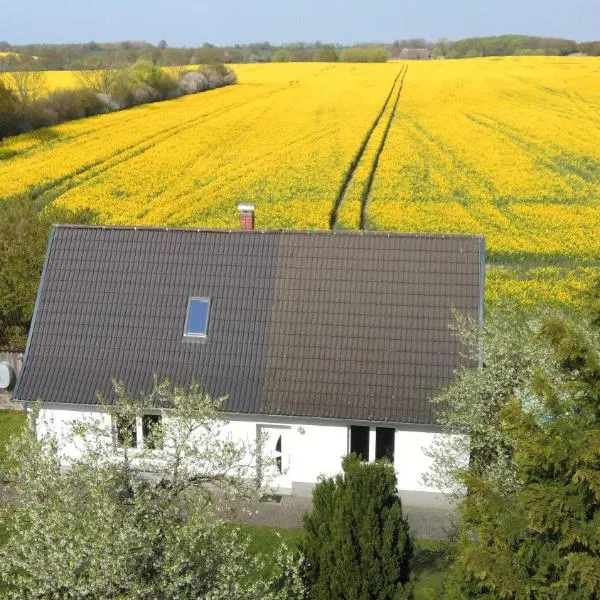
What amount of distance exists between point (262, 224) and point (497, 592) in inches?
1301

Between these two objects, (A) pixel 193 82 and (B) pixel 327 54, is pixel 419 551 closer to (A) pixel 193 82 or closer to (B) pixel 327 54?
(A) pixel 193 82

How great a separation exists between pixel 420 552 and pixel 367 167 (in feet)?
124

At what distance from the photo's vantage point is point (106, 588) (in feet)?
28.9

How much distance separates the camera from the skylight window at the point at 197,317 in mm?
18906

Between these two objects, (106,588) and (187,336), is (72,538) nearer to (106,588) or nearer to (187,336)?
(106,588)

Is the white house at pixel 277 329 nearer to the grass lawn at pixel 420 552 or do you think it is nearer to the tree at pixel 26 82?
the grass lawn at pixel 420 552

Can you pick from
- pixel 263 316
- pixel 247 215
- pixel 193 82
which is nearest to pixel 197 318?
pixel 263 316

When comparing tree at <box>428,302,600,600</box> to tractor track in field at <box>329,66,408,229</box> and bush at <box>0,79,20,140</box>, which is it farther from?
bush at <box>0,79,20,140</box>

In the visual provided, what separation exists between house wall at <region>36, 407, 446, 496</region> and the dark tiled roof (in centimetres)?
47

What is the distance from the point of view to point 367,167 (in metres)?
51.5

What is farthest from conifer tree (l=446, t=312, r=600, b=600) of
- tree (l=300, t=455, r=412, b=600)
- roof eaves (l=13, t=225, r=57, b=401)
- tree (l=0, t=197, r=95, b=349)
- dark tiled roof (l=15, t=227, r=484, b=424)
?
tree (l=0, t=197, r=95, b=349)

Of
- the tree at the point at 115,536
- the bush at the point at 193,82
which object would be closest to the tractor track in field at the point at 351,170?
the bush at the point at 193,82

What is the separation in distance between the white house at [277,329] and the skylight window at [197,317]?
30 mm

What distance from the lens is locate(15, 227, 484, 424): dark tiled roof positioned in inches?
705
